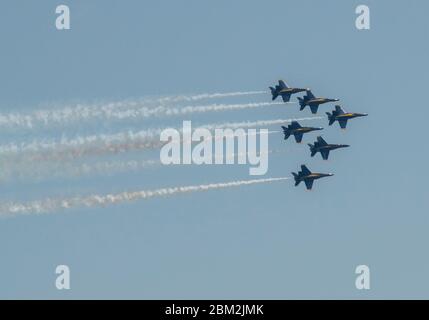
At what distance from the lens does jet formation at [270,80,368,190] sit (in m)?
149

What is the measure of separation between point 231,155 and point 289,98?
1411 centimetres

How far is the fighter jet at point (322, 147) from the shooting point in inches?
5896

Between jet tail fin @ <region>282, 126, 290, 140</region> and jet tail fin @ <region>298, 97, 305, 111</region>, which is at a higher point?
jet tail fin @ <region>298, 97, 305, 111</region>

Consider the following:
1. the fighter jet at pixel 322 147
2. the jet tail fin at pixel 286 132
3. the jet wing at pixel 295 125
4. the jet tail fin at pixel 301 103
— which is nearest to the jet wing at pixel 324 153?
the fighter jet at pixel 322 147

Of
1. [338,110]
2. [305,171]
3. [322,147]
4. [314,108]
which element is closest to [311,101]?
[314,108]

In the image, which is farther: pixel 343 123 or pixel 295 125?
pixel 343 123

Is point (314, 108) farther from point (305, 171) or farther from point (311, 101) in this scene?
point (305, 171)

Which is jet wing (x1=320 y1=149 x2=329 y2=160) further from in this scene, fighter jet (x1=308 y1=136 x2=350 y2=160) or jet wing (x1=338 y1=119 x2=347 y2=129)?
jet wing (x1=338 y1=119 x2=347 y2=129)

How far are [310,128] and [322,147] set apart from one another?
214cm

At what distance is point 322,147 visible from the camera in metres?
150

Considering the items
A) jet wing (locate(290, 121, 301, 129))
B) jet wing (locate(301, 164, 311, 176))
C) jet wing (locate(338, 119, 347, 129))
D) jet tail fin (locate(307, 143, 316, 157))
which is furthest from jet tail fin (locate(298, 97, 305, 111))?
jet wing (locate(301, 164, 311, 176))
